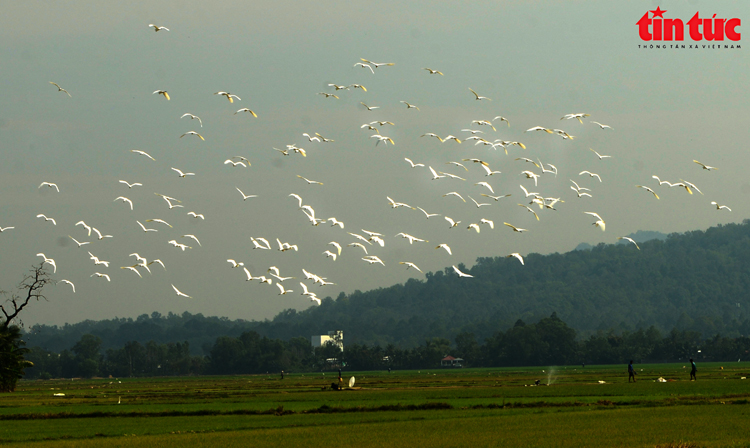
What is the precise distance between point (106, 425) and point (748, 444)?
30.5m

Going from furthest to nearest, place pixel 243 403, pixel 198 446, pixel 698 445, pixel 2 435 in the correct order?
pixel 243 403 < pixel 2 435 < pixel 198 446 < pixel 698 445

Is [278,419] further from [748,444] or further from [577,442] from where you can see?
[748,444]

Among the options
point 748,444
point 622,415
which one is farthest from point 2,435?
point 748,444

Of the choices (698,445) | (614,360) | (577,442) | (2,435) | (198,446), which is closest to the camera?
(698,445)

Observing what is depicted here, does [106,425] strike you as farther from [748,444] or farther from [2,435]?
[748,444]

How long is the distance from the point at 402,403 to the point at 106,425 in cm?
1821

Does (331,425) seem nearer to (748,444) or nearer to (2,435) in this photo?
(2,435)

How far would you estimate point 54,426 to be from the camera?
42.1 metres

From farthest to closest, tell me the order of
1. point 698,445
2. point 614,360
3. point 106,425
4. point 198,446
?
1. point 614,360
2. point 106,425
3. point 198,446
4. point 698,445

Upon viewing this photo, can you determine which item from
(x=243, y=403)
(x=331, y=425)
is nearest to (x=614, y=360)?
(x=243, y=403)

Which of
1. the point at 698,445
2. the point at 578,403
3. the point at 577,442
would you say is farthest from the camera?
the point at 578,403

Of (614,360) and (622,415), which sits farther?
(614,360)

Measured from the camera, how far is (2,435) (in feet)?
123

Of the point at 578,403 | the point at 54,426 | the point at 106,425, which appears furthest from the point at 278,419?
the point at 578,403
